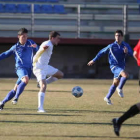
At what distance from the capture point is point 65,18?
Answer: 1218 inches

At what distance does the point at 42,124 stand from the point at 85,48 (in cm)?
2188

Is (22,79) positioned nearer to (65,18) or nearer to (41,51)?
(41,51)

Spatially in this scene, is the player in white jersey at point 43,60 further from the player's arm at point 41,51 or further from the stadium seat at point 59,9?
the stadium seat at point 59,9

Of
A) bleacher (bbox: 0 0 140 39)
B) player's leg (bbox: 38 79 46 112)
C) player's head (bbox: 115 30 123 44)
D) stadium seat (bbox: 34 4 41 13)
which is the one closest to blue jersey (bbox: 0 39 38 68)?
player's leg (bbox: 38 79 46 112)

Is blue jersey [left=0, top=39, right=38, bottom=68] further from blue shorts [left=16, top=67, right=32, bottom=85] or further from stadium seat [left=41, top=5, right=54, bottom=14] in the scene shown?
stadium seat [left=41, top=5, right=54, bottom=14]

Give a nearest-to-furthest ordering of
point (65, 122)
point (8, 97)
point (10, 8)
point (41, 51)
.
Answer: point (65, 122), point (41, 51), point (8, 97), point (10, 8)

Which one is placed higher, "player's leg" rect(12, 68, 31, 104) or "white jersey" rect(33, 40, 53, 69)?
"white jersey" rect(33, 40, 53, 69)

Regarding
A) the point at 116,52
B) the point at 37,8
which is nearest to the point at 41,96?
the point at 116,52

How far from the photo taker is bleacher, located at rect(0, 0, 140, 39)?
3048 centimetres

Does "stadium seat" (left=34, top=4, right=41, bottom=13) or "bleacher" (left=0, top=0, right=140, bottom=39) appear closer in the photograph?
"bleacher" (left=0, top=0, right=140, bottom=39)

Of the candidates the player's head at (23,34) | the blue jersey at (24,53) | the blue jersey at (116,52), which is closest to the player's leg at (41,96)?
the blue jersey at (24,53)

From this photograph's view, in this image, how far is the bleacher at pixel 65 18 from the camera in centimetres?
3048

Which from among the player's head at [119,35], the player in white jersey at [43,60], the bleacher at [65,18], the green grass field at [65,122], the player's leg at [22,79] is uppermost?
the bleacher at [65,18]

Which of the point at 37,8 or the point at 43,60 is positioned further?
the point at 37,8
